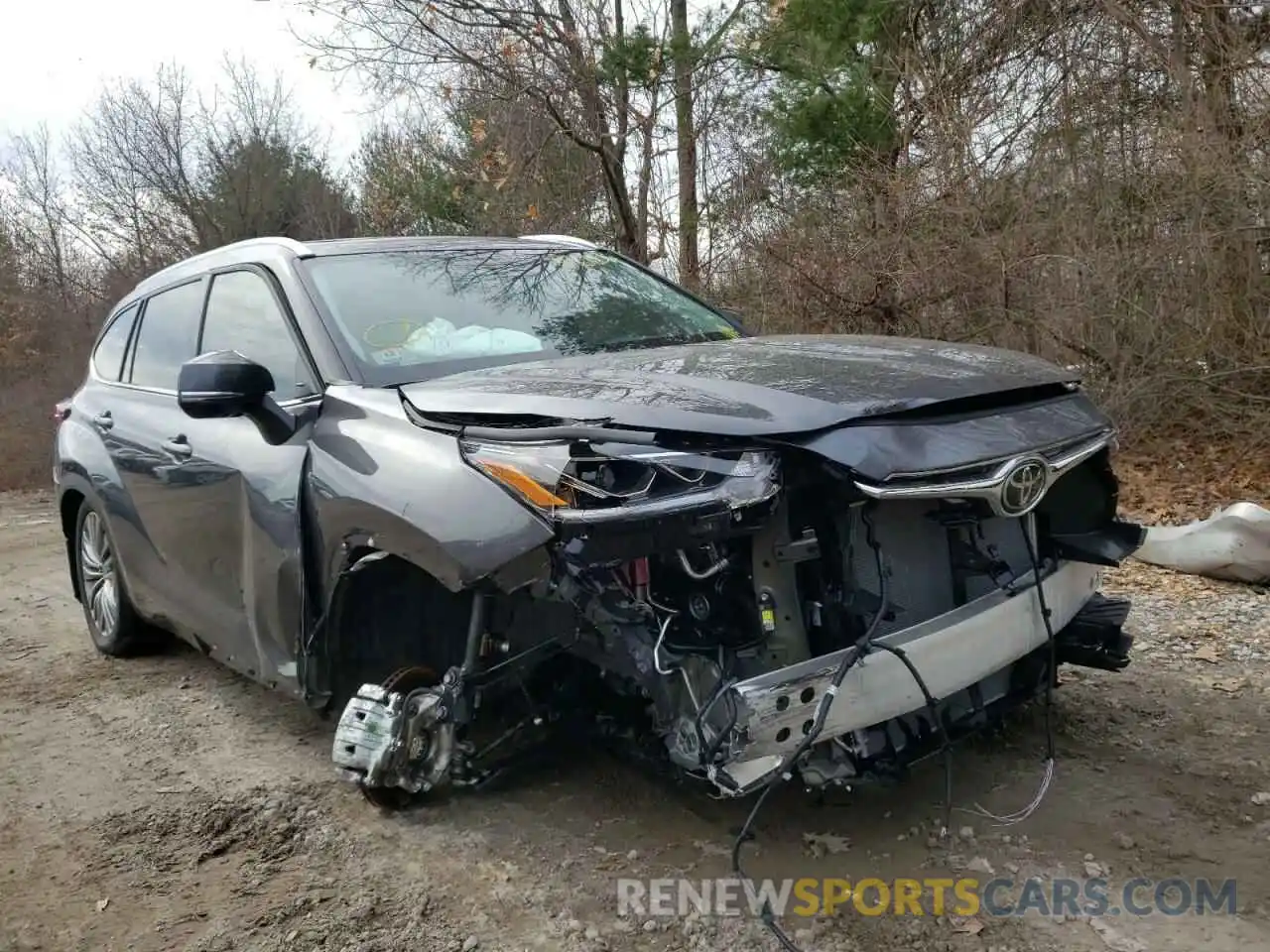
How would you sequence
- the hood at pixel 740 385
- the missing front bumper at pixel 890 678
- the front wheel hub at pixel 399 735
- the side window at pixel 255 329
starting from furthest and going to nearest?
the side window at pixel 255 329 < the front wheel hub at pixel 399 735 < the hood at pixel 740 385 < the missing front bumper at pixel 890 678

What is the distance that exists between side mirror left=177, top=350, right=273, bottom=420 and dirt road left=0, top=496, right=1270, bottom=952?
1267 mm

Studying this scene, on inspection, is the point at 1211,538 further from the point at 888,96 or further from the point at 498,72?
the point at 498,72

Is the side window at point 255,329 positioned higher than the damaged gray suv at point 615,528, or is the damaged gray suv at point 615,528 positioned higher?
the side window at point 255,329

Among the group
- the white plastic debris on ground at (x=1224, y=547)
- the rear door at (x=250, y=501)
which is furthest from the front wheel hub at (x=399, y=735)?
the white plastic debris on ground at (x=1224, y=547)

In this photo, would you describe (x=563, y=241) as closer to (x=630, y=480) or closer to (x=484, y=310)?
(x=484, y=310)

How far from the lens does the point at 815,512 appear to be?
2.62 m

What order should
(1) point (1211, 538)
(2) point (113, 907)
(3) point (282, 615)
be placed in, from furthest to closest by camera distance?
(1) point (1211, 538), (3) point (282, 615), (2) point (113, 907)

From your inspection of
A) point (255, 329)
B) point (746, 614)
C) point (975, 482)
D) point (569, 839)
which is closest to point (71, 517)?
point (255, 329)

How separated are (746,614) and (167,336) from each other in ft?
10.4

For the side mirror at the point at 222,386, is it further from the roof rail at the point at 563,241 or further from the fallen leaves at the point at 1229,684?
the fallen leaves at the point at 1229,684

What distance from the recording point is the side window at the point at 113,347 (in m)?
4.99

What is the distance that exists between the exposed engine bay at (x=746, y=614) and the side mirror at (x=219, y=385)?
839 mm

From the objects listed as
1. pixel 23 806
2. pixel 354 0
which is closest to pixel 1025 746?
pixel 23 806

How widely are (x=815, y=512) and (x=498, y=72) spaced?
1043cm
